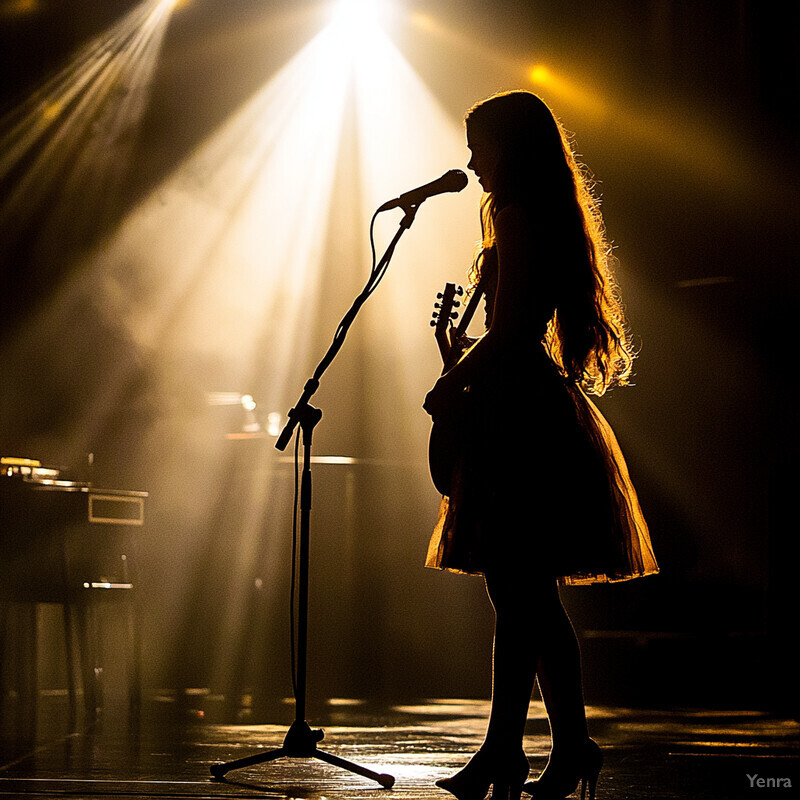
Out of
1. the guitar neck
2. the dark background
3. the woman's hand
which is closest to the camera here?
the woman's hand

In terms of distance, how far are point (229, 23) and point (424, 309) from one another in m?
2.19

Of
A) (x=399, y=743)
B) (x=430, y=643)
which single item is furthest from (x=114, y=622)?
(x=399, y=743)

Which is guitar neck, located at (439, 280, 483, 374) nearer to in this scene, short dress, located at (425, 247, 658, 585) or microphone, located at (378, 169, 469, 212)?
short dress, located at (425, 247, 658, 585)

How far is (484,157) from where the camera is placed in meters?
2.26

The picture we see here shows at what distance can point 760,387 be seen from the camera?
664 cm

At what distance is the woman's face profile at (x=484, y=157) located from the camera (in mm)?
2244

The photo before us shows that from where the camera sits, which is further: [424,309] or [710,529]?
[424,309]

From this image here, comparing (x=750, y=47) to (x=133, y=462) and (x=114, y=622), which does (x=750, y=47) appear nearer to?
(x=133, y=462)

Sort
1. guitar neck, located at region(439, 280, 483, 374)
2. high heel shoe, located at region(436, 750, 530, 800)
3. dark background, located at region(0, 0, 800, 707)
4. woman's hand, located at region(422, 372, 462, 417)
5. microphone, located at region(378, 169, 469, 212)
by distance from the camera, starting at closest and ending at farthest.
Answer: high heel shoe, located at region(436, 750, 530, 800) → woman's hand, located at region(422, 372, 462, 417) → guitar neck, located at region(439, 280, 483, 374) → microphone, located at region(378, 169, 469, 212) → dark background, located at region(0, 0, 800, 707)

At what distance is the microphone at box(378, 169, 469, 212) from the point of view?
8.69ft

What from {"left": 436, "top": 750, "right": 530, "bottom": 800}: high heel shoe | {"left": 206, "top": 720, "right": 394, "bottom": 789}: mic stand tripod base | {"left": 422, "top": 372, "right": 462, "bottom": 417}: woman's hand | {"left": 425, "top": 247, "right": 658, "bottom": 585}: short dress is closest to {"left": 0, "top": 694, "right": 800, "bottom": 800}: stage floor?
{"left": 206, "top": 720, "right": 394, "bottom": 789}: mic stand tripod base

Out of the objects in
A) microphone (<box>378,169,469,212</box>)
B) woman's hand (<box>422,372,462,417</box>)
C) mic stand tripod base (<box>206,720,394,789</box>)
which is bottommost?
mic stand tripod base (<box>206,720,394,789</box>)

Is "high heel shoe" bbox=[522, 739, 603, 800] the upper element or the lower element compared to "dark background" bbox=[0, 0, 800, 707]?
lower

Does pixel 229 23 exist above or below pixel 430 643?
above
